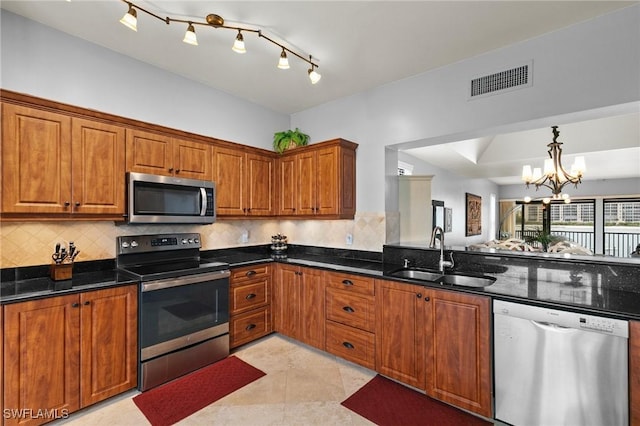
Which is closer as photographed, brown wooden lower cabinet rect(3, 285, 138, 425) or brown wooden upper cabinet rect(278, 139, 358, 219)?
brown wooden lower cabinet rect(3, 285, 138, 425)

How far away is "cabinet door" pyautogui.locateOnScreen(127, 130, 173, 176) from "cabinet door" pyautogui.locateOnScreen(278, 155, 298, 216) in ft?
4.40

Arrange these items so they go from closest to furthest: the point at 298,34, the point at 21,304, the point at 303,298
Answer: the point at 21,304 → the point at 298,34 → the point at 303,298

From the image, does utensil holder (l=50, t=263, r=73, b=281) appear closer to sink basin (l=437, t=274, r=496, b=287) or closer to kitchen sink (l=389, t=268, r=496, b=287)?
kitchen sink (l=389, t=268, r=496, b=287)

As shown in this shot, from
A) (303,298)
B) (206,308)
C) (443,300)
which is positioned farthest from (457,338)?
(206,308)

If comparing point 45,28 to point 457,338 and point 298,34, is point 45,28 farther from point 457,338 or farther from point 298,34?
point 457,338

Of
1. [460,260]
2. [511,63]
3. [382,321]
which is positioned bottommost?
[382,321]

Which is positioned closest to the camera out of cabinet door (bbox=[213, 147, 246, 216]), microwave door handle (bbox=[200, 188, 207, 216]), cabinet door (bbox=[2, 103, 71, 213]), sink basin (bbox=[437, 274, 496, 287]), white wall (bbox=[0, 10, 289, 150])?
cabinet door (bbox=[2, 103, 71, 213])

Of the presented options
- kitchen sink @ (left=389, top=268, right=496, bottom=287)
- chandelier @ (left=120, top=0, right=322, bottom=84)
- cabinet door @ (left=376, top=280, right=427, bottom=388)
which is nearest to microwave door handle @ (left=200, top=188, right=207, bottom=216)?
chandelier @ (left=120, top=0, right=322, bottom=84)

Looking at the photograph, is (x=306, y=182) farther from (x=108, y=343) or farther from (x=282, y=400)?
(x=108, y=343)

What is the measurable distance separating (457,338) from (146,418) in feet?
7.36

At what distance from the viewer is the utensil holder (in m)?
2.17

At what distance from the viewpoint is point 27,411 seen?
1.82 metres

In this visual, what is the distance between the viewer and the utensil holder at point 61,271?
2170 millimetres

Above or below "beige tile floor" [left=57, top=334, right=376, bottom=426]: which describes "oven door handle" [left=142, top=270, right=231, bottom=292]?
above
